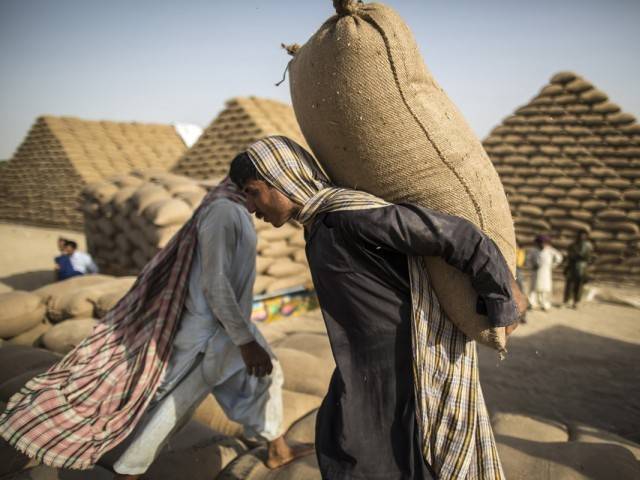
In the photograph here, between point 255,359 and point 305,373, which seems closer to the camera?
point 255,359

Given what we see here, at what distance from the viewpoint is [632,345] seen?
5000 millimetres

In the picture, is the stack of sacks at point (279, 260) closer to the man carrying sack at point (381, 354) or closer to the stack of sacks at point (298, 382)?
the stack of sacks at point (298, 382)

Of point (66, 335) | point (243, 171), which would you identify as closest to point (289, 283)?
point (66, 335)

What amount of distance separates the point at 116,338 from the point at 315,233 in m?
1.27

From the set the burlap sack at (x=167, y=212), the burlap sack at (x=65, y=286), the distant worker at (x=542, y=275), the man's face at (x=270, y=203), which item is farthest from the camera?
the distant worker at (x=542, y=275)

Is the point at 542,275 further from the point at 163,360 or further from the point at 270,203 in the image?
the point at 270,203

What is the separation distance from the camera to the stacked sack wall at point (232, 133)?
32.4 ft

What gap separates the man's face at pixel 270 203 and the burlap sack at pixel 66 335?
2.73 metres

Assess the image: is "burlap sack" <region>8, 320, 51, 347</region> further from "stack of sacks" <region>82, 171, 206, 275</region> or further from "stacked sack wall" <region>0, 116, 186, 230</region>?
"stacked sack wall" <region>0, 116, 186, 230</region>

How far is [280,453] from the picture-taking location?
6.83ft

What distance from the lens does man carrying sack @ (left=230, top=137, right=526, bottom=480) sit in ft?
3.65

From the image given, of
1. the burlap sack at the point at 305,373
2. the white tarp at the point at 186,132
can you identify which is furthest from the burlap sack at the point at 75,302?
the white tarp at the point at 186,132

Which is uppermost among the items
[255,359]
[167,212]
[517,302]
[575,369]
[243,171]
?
[243,171]

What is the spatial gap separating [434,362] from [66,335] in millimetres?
3285
